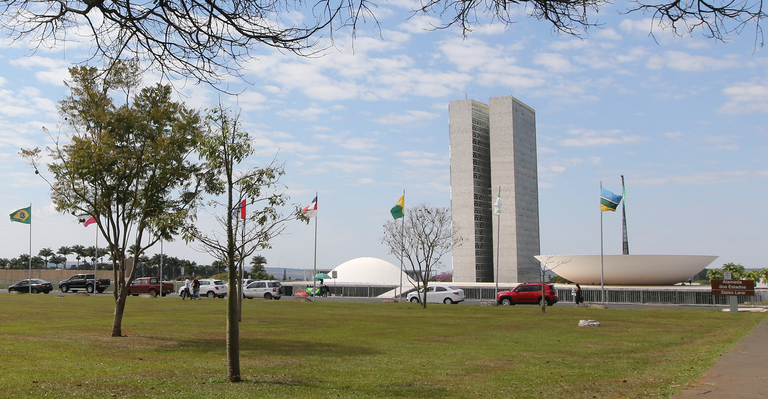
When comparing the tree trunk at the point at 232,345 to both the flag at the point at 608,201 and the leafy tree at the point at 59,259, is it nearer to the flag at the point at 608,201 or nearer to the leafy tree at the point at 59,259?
the flag at the point at 608,201

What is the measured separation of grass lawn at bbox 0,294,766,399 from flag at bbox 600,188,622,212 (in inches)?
747

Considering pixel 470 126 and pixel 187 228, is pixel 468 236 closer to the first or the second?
pixel 470 126

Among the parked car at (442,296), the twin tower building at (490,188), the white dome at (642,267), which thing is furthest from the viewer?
the twin tower building at (490,188)

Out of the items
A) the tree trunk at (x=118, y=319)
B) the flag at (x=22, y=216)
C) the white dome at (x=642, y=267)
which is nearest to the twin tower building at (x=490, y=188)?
the white dome at (x=642, y=267)

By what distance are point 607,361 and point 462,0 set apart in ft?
30.5

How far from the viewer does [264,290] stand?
4794cm

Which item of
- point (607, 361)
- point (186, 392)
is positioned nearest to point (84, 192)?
point (186, 392)

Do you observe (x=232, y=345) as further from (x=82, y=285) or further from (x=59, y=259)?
(x=59, y=259)

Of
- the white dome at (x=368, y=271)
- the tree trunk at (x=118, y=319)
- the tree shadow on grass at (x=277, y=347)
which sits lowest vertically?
the white dome at (x=368, y=271)

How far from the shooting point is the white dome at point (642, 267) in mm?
55656

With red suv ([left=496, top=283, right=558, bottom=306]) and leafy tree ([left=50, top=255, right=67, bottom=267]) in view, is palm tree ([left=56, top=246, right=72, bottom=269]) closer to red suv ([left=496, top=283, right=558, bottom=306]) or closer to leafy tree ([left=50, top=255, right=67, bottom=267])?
leafy tree ([left=50, top=255, right=67, bottom=267])

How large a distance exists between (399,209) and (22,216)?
104 ft

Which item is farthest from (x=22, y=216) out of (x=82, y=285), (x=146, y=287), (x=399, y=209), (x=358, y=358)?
(x=358, y=358)

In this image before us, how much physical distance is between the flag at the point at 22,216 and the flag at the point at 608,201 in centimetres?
4488
